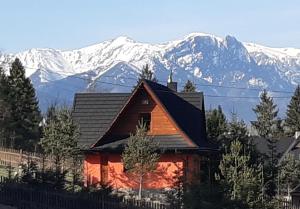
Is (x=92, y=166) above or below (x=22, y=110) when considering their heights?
below

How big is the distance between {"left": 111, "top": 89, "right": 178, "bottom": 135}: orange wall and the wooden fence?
13.2 metres

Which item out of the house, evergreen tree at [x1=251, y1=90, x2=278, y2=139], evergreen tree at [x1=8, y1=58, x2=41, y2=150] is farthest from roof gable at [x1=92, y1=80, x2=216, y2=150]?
evergreen tree at [x1=251, y1=90, x2=278, y2=139]

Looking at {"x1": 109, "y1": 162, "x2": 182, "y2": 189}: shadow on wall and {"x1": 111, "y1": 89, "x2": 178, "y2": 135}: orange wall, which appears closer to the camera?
{"x1": 109, "y1": 162, "x2": 182, "y2": 189}: shadow on wall

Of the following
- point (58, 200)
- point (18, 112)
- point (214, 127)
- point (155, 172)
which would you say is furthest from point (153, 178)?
point (18, 112)

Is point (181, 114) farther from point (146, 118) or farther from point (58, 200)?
point (58, 200)

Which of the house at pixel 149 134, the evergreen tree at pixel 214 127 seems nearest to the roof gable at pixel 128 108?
the house at pixel 149 134

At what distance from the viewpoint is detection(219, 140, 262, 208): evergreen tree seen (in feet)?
89.3

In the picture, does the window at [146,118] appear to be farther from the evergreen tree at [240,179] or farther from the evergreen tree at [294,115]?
the evergreen tree at [294,115]

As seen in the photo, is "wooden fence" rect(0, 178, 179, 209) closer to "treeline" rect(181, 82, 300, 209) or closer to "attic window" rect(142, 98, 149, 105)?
"treeline" rect(181, 82, 300, 209)

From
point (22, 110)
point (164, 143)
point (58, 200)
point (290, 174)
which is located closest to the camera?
point (58, 200)

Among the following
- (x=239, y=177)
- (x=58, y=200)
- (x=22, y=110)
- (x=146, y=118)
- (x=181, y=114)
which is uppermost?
(x=22, y=110)

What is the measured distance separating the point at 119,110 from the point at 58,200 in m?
15.6

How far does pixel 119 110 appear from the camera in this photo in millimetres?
41938

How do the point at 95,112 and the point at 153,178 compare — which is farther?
the point at 95,112
